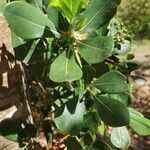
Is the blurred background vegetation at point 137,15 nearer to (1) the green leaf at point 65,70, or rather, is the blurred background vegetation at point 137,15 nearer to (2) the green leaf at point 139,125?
(2) the green leaf at point 139,125

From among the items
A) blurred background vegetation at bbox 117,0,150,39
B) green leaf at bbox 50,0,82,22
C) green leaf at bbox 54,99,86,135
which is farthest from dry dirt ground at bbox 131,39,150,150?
green leaf at bbox 50,0,82,22

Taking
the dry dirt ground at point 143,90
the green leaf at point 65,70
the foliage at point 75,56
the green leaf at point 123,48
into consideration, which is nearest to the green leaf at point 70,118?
the foliage at point 75,56

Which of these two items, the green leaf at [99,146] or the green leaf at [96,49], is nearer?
the green leaf at [96,49]

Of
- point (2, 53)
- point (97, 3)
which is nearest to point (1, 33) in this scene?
point (2, 53)

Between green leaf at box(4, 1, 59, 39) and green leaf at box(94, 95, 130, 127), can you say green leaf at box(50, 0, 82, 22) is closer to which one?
green leaf at box(4, 1, 59, 39)

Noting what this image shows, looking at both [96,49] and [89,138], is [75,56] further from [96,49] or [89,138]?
[89,138]

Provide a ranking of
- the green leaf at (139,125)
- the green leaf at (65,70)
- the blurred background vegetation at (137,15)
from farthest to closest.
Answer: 1. the blurred background vegetation at (137,15)
2. the green leaf at (139,125)
3. the green leaf at (65,70)

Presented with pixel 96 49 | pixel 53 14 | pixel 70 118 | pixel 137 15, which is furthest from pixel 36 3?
pixel 137 15

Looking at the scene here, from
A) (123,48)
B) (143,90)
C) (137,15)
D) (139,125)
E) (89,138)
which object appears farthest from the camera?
(137,15)
